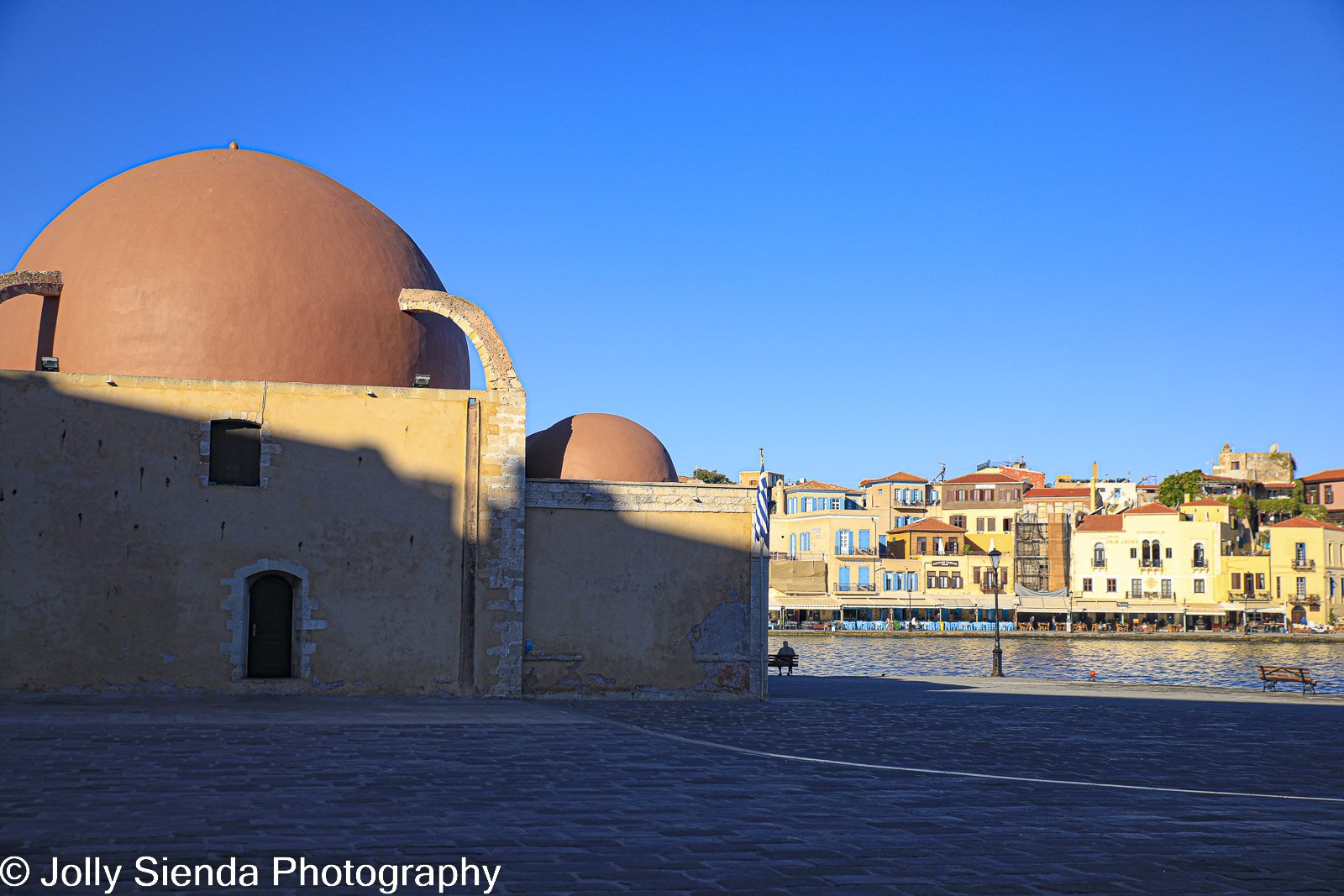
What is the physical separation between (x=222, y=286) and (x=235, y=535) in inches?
171

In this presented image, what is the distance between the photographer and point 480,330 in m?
22.2

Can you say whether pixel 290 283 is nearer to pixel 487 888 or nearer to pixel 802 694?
pixel 802 694

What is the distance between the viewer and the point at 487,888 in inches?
286

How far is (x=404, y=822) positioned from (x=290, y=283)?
14.7 m

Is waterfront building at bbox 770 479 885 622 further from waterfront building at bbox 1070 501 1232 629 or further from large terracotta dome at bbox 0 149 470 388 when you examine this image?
large terracotta dome at bbox 0 149 470 388

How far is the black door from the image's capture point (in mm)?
20734

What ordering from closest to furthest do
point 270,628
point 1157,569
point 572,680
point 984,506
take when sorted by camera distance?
point 270,628 → point 572,680 → point 1157,569 → point 984,506

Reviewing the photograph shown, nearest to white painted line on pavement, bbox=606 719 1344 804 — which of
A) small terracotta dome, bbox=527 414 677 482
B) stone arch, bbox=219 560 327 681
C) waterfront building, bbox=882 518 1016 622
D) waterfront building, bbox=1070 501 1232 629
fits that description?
stone arch, bbox=219 560 327 681

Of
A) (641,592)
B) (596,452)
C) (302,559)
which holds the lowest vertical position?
(641,592)

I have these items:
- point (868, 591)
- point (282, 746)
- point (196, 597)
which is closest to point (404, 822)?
point (282, 746)

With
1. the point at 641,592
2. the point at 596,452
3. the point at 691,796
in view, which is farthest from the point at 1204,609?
the point at 691,796

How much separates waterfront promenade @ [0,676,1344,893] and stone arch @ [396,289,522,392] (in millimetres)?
6069

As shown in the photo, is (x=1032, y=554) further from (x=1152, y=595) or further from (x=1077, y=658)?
(x=1077, y=658)

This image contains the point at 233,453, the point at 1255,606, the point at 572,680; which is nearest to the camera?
the point at 233,453
